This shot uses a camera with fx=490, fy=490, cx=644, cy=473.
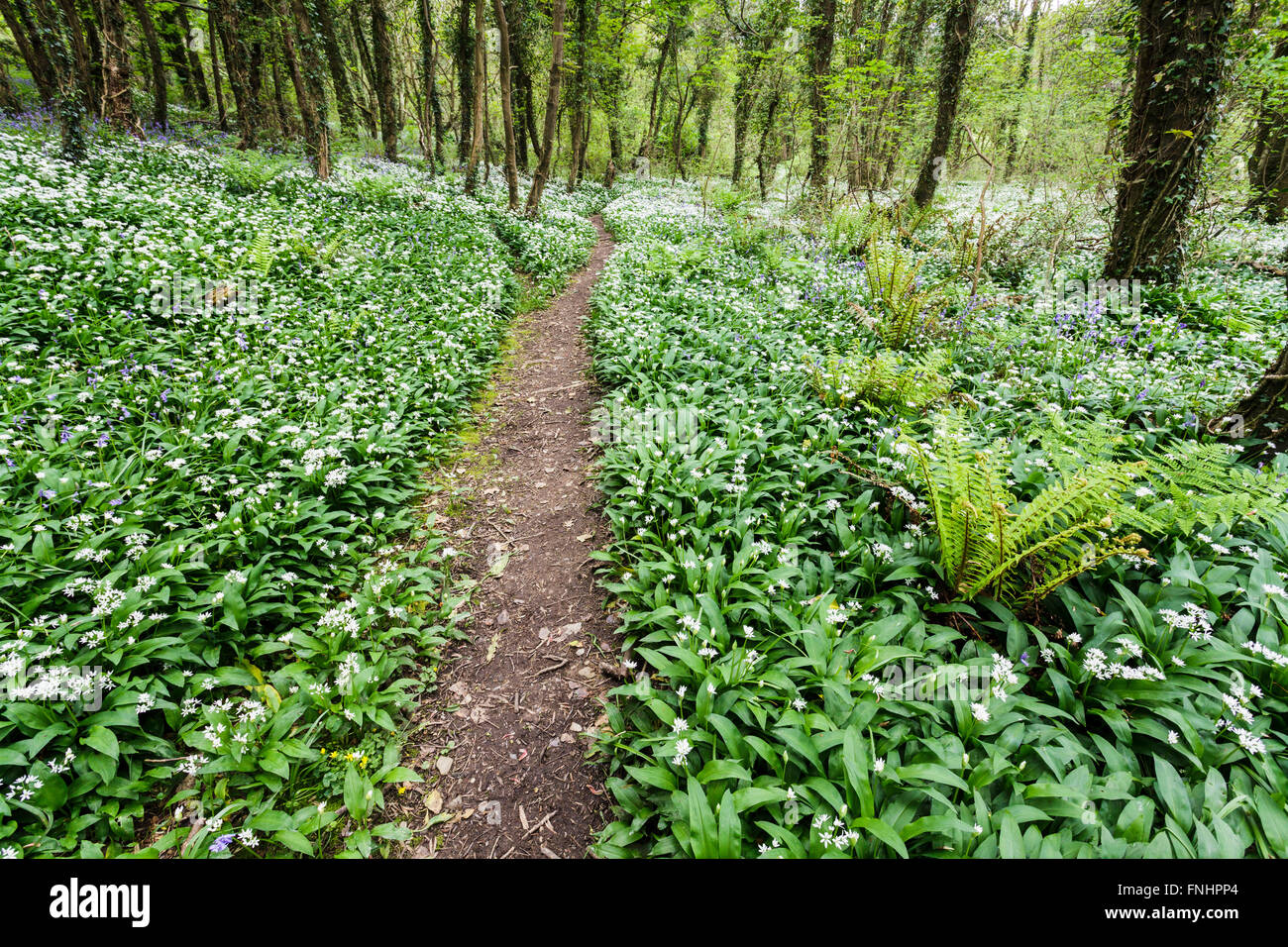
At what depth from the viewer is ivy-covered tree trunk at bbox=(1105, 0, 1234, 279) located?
615 cm

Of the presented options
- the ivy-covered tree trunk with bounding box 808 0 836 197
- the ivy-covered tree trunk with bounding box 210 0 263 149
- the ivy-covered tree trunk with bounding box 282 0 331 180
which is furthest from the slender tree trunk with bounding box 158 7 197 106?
the ivy-covered tree trunk with bounding box 808 0 836 197

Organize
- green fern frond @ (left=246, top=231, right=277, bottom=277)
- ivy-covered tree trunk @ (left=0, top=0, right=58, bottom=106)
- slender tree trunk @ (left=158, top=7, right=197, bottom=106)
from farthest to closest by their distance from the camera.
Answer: slender tree trunk @ (left=158, top=7, right=197, bottom=106) < ivy-covered tree trunk @ (left=0, top=0, right=58, bottom=106) < green fern frond @ (left=246, top=231, right=277, bottom=277)

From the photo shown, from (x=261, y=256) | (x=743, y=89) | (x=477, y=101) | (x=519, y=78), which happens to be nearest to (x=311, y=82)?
(x=477, y=101)

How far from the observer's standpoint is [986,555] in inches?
112

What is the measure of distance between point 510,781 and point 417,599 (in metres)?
1.43

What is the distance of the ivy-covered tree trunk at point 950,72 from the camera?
10367mm

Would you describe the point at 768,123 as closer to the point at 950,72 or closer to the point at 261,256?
the point at 950,72

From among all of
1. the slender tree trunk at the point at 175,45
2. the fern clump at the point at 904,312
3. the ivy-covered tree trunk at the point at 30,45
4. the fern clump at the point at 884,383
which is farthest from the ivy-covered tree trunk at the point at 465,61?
the fern clump at the point at 884,383

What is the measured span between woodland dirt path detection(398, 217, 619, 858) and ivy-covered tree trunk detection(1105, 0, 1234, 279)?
27.9 ft

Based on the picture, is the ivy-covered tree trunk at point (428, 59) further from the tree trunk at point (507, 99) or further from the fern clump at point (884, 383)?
the fern clump at point (884, 383)

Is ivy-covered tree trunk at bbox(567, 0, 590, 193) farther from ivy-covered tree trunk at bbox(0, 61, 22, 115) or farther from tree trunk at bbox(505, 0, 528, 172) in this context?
ivy-covered tree trunk at bbox(0, 61, 22, 115)

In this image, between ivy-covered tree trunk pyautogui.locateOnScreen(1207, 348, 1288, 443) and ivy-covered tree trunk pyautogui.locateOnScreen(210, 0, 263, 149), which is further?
ivy-covered tree trunk pyautogui.locateOnScreen(210, 0, 263, 149)

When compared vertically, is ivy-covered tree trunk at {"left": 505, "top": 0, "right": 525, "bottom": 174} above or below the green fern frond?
above

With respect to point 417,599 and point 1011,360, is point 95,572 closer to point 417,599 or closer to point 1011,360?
point 417,599
